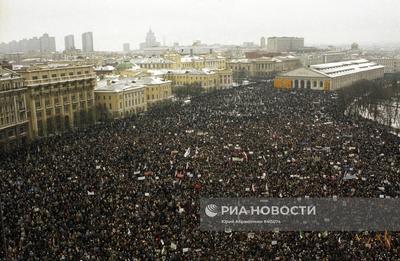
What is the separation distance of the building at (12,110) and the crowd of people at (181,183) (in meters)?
3.66

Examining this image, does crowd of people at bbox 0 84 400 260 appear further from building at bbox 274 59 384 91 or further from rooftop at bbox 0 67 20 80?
building at bbox 274 59 384 91

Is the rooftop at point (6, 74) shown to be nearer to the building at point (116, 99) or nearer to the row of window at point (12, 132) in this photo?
the row of window at point (12, 132)

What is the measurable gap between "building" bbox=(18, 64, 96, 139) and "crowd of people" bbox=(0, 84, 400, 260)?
258 inches

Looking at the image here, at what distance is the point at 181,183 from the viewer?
2403cm

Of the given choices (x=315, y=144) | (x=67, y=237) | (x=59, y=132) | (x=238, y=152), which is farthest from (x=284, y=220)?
(x=59, y=132)

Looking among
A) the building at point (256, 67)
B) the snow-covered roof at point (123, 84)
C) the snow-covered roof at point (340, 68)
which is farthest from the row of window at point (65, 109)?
the building at point (256, 67)

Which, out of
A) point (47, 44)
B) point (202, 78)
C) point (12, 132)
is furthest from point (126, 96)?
point (47, 44)

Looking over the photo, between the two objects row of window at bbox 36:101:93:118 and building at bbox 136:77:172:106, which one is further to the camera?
building at bbox 136:77:172:106

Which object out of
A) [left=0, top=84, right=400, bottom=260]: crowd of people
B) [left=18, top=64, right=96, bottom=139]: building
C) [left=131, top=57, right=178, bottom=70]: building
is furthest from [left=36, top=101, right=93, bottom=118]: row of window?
[left=131, top=57, right=178, bottom=70]: building

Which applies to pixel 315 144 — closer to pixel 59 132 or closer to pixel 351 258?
pixel 351 258

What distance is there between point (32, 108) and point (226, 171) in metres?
26.0

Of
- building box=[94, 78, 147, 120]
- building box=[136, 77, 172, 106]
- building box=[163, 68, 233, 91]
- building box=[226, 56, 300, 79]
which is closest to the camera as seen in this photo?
building box=[94, 78, 147, 120]

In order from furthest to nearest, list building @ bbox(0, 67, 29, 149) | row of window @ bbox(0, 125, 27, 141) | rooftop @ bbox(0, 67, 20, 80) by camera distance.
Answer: rooftop @ bbox(0, 67, 20, 80)
building @ bbox(0, 67, 29, 149)
row of window @ bbox(0, 125, 27, 141)

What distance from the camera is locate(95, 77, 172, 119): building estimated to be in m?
56.4
